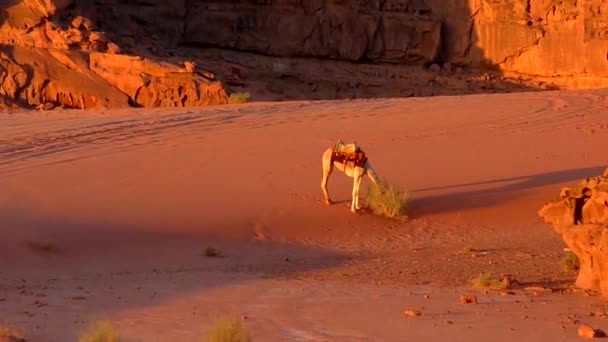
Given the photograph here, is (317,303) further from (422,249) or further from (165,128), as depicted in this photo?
(165,128)

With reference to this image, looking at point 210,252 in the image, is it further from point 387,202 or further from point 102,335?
point 102,335

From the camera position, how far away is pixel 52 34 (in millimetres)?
32875

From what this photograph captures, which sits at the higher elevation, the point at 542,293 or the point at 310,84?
the point at 542,293

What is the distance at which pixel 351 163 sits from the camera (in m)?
16.0

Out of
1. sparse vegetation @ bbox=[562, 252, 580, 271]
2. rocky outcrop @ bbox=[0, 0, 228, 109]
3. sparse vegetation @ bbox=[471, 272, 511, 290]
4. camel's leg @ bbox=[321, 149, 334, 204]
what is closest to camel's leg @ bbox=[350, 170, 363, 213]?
camel's leg @ bbox=[321, 149, 334, 204]

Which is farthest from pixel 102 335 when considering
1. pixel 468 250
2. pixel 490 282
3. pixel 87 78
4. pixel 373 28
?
pixel 373 28

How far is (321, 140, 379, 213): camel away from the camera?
1591 centimetres

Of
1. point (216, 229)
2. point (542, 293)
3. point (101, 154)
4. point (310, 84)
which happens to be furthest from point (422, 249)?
point (310, 84)

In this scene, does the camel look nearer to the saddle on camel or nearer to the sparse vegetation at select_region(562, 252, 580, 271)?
the saddle on camel

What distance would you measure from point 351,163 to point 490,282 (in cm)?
508

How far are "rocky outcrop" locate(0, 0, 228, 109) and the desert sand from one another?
627 centimetres

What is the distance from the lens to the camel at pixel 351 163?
15.9m

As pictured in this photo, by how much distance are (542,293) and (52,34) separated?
79.8 feet

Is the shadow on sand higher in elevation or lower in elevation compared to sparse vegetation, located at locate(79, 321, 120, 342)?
lower
